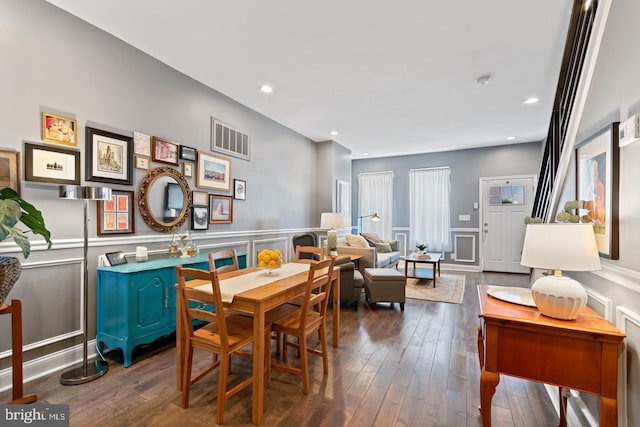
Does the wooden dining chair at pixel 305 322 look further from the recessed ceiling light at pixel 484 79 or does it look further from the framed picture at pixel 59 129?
the recessed ceiling light at pixel 484 79

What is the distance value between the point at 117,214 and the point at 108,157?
523 millimetres

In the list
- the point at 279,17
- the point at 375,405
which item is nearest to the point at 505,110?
the point at 279,17

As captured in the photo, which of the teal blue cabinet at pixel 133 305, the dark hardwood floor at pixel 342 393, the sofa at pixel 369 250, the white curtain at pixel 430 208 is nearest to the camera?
the dark hardwood floor at pixel 342 393

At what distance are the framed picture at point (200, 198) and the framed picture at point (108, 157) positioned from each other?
80cm

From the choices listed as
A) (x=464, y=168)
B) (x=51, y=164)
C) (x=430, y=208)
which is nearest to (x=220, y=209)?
(x=51, y=164)

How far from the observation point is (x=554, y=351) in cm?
132

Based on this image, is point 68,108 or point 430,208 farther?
point 430,208

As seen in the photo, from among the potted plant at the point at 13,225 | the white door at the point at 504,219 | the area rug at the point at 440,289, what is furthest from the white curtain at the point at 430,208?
the potted plant at the point at 13,225

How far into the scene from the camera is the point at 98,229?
2.56 metres

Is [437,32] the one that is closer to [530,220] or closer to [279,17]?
[279,17]

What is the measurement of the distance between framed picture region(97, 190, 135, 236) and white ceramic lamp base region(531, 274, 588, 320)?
10.6ft

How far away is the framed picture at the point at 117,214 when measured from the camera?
2584 mm

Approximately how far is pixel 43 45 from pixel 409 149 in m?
6.29

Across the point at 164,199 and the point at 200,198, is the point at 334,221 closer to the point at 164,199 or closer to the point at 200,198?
the point at 200,198
